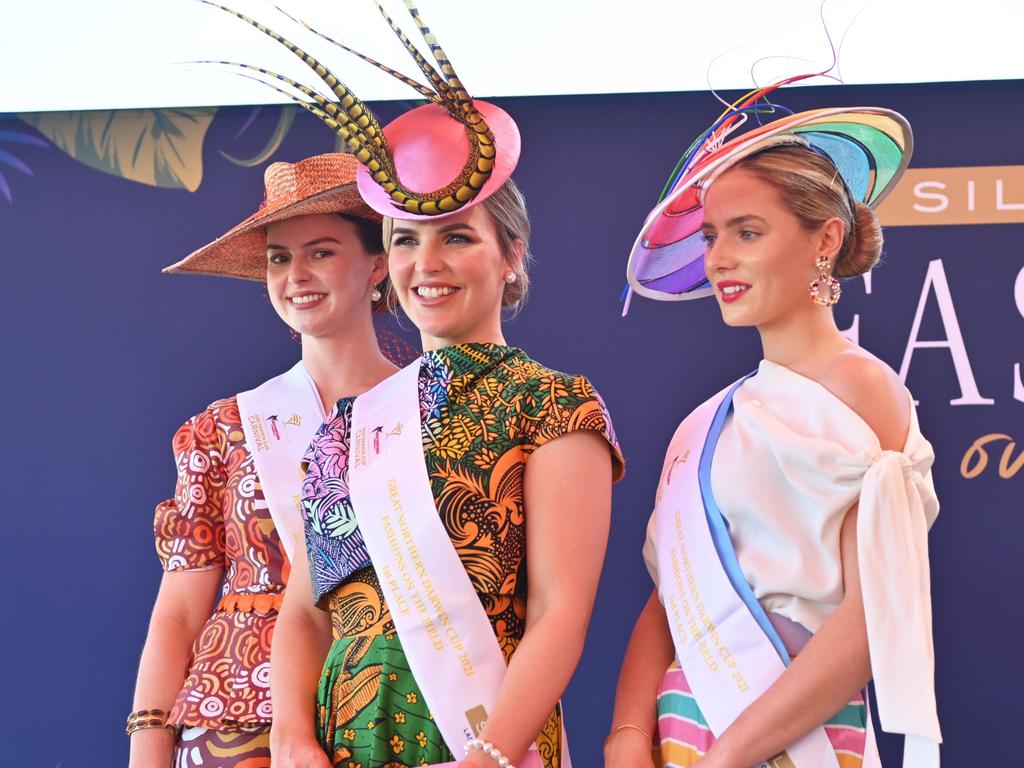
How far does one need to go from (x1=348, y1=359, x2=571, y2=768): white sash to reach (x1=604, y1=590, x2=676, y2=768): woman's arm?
0.41 feet

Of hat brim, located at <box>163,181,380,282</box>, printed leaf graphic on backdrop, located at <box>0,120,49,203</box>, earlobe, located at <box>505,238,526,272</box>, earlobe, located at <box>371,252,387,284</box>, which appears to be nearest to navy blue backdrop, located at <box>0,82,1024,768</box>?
printed leaf graphic on backdrop, located at <box>0,120,49,203</box>

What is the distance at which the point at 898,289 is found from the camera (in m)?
2.58

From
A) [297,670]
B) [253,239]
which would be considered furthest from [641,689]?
[253,239]

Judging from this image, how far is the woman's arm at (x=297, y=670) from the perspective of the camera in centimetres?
150

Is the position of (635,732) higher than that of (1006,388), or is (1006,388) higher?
(1006,388)

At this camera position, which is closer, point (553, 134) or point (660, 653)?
point (660, 653)

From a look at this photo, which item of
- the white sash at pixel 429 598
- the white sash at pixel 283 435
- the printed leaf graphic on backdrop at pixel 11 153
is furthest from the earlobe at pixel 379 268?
the printed leaf graphic on backdrop at pixel 11 153

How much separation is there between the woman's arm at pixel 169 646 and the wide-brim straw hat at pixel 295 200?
1.62 feet

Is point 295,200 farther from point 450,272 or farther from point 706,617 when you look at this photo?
point 706,617

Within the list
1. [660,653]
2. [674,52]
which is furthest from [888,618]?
[674,52]

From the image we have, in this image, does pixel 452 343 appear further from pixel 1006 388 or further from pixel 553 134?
pixel 1006 388

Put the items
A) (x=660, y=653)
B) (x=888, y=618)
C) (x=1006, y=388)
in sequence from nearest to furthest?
(x=888, y=618) < (x=660, y=653) < (x=1006, y=388)

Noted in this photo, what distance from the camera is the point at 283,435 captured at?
1913 mm

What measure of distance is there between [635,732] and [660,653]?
4.8 inches
